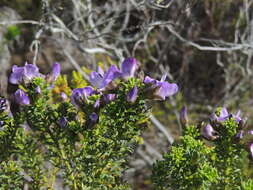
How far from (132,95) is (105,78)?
4.6 inches

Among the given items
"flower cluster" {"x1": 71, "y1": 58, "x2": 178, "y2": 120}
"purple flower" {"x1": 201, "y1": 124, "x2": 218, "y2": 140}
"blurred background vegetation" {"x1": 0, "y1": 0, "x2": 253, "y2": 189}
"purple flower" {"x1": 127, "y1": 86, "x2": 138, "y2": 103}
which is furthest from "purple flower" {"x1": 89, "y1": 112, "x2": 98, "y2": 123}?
"blurred background vegetation" {"x1": 0, "y1": 0, "x2": 253, "y2": 189}

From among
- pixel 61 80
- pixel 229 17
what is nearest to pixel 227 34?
pixel 229 17

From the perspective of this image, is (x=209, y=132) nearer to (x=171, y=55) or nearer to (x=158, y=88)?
(x=158, y=88)

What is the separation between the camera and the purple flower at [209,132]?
139 cm

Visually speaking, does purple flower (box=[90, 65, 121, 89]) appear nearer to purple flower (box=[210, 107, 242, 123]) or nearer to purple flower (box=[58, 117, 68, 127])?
purple flower (box=[58, 117, 68, 127])

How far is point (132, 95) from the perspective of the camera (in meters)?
1.17

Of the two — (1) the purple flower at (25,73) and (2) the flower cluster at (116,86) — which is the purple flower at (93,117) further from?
(1) the purple flower at (25,73)

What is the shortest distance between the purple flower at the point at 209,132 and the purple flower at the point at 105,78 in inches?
15.2

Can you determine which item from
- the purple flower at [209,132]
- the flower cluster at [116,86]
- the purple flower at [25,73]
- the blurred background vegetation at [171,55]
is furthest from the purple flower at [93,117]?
the blurred background vegetation at [171,55]

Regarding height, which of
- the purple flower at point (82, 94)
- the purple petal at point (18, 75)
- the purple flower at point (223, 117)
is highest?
the purple flower at point (223, 117)

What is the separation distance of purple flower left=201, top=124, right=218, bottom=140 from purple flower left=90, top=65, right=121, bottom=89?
0.39m

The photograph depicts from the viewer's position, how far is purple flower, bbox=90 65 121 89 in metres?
1.23

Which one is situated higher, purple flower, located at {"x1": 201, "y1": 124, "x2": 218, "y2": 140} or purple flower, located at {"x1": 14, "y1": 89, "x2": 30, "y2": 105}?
purple flower, located at {"x1": 201, "y1": 124, "x2": 218, "y2": 140}

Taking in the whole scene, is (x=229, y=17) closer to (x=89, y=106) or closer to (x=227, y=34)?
(x=227, y=34)
